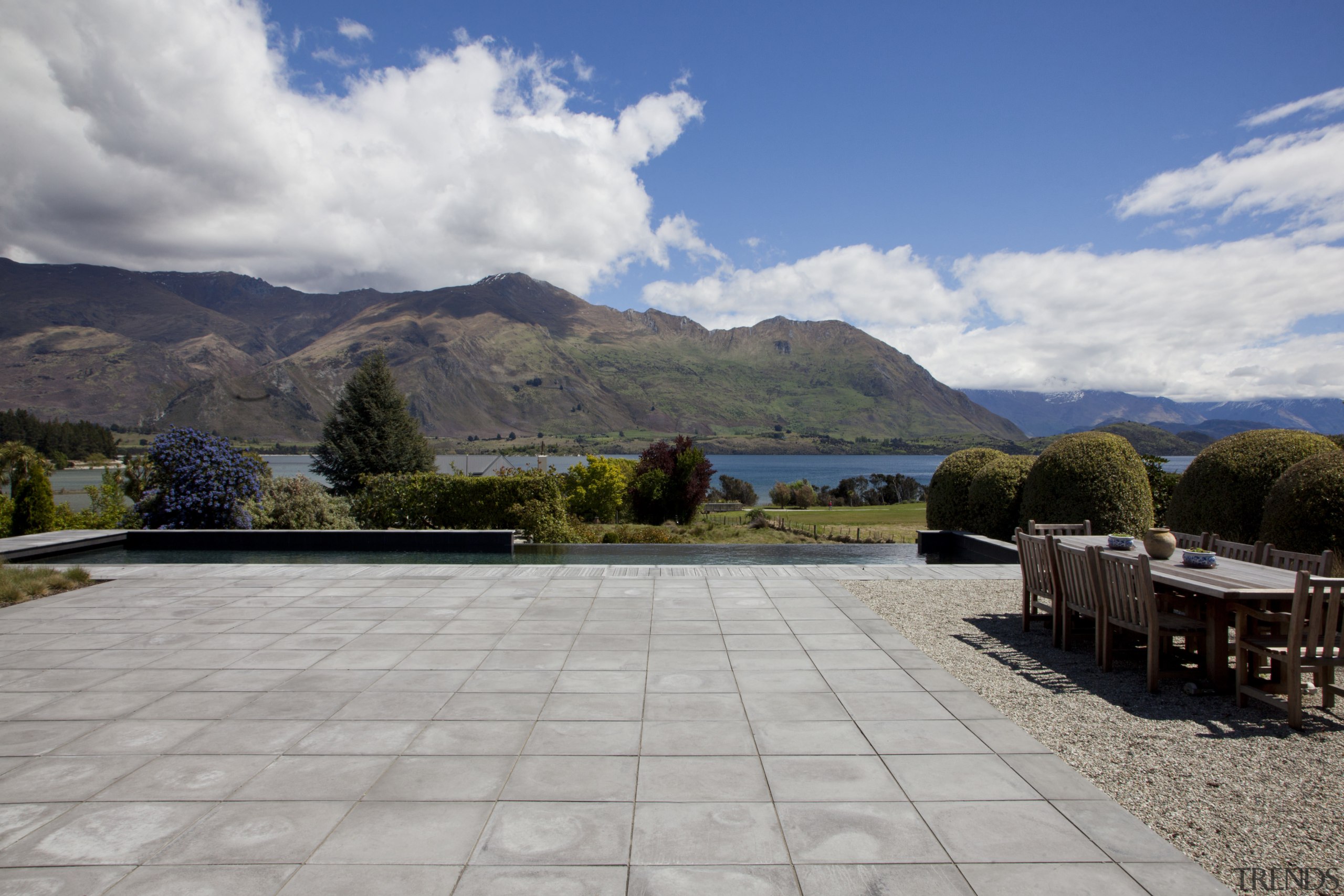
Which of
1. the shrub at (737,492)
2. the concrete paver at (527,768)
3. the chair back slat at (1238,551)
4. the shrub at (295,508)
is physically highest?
the chair back slat at (1238,551)

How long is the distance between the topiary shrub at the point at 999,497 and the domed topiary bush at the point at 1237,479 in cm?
250

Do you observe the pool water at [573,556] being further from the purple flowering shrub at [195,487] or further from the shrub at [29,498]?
the shrub at [29,498]

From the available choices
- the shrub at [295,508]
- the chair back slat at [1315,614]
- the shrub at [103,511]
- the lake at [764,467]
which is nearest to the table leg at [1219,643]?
the chair back slat at [1315,614]

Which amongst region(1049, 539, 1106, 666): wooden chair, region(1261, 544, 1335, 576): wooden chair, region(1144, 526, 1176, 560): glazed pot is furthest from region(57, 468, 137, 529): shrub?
region(1261, 544, 1335, 576): wooden chair

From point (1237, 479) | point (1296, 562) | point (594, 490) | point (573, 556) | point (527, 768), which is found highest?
point (1237, 479)

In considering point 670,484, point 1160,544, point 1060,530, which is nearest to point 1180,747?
point 1160,544

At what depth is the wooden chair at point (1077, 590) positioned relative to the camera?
5.26 metres

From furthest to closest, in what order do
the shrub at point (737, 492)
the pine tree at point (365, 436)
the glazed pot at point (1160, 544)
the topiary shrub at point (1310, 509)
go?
the shrub at point (737, 492) → the pine tree at point (365, 436) → the topiary shrub at point (1310, 509) → the glazed pot at point (1160, 544)

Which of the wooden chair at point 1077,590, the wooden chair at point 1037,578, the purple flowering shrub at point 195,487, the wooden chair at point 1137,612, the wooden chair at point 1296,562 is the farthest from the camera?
the purple flowering shrub at point 195,487

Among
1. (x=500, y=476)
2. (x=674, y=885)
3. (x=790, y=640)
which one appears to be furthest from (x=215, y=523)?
(x=674, y=885)

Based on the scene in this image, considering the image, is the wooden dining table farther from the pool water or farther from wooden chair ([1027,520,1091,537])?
the pool water

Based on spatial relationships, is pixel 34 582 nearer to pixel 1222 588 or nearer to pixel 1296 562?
pixel 1222 588

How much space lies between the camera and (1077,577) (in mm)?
5570

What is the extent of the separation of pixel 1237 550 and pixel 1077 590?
1.68 m
